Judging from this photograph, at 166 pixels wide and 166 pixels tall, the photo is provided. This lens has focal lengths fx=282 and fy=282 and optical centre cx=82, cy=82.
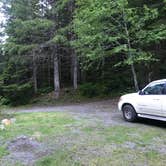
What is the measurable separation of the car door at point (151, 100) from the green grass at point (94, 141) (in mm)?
541

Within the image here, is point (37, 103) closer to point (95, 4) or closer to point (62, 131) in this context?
point (95, 4)

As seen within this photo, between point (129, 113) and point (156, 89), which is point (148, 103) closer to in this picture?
point (156, 89)

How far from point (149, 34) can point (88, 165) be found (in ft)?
34.2

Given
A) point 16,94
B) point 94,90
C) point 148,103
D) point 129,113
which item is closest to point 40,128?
point 129,113

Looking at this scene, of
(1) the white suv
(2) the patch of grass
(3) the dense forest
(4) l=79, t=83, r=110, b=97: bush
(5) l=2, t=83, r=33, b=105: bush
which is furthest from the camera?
(5) l=2, t=83, r=33, b=105: bush

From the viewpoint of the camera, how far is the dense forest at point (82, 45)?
48.6 feet

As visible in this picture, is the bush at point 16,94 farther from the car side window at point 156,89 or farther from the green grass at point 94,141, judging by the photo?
the car side window at point 156,89

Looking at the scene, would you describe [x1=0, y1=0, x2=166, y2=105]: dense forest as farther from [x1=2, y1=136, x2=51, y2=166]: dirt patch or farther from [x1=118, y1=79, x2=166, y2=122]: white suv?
[x1=2, y1=136, x2=51, y2=166]: dirt patch

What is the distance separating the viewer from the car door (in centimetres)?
912

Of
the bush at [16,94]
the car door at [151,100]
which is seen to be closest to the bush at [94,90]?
the bush at [16,94]

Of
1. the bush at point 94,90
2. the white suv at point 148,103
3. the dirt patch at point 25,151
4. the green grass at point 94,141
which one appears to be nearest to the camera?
the green grass at point 94,141

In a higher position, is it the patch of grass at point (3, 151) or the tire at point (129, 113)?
the tire at point (129, 113)

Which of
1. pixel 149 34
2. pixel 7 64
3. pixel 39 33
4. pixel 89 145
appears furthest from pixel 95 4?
pixel 7 64

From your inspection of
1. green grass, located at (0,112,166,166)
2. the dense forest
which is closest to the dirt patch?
green grass, located at (0,112,166,166)
